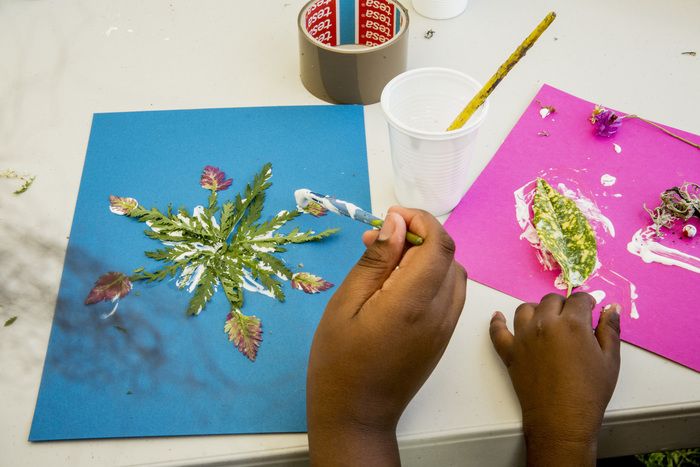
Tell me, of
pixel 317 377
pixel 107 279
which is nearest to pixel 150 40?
pixel 107 279

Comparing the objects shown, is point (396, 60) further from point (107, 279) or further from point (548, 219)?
point (107, 279)

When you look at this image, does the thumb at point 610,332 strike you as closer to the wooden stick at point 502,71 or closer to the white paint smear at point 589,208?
the white paint smear at point 589,208

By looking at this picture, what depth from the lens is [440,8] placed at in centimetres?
104

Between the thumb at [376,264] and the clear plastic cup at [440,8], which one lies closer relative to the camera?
the thumb at [376,264]

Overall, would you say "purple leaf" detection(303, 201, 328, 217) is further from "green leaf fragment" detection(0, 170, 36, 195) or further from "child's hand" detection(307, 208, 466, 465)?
"green leaf fragment" detection(0, 170, 36, 195)

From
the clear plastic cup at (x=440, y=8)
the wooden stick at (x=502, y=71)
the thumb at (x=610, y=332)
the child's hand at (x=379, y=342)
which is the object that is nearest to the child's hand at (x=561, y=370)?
the thumb at (x=610, y=332)

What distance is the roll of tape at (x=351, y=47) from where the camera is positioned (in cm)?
87

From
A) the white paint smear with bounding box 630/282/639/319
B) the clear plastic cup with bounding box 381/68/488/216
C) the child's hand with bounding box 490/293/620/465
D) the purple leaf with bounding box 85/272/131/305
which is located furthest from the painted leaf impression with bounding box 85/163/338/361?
the white paint smear with bounding box 630/282/639/319

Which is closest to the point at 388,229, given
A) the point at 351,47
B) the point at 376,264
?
the point at 376,264

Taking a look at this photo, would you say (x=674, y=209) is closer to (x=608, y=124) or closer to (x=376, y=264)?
(x=608, y=124)

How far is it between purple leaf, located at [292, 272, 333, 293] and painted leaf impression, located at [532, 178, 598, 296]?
26cm

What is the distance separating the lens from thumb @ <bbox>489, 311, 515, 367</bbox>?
69cm

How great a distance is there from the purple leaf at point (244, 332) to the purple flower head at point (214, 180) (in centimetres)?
19

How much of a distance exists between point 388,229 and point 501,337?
7.4 inches
